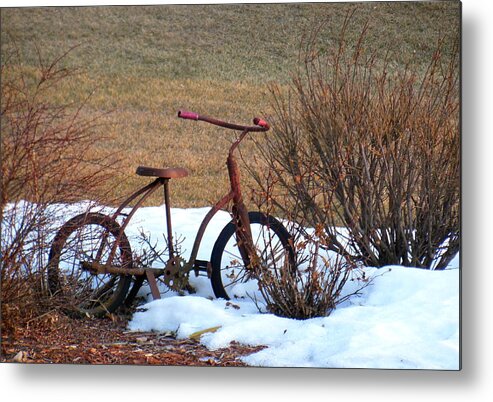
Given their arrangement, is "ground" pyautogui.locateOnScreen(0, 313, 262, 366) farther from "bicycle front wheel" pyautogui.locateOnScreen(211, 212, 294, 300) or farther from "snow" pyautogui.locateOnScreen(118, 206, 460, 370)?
"bicycle front wheel" pyautogui.locateOnScreen(211, 212, 294, 300)

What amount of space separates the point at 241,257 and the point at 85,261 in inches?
28.8

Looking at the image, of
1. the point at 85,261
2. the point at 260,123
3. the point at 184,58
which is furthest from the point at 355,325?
the point at 184,58

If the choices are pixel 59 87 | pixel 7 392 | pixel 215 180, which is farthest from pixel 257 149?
pixel 7 392

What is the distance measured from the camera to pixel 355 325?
4891 millimetres

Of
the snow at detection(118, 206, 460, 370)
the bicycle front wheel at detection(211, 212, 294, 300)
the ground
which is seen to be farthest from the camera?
the bicycle front wheel at detection(211, 212, 294, 300)

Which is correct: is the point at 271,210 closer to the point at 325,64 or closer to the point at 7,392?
the point at 325,64

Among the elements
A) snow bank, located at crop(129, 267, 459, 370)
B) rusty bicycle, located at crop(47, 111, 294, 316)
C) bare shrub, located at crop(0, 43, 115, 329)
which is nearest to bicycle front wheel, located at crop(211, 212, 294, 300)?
rusty bicycle, located at crop(47, 111, 294, 316)

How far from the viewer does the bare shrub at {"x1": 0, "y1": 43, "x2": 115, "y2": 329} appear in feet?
16.6

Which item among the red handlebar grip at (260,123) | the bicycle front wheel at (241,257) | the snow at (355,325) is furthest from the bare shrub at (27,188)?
the red handlebar grip at (260,123)

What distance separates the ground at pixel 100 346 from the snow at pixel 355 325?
0.05 m

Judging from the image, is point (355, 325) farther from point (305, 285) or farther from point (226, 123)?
point (226, 123)

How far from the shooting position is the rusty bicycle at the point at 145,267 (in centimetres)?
507

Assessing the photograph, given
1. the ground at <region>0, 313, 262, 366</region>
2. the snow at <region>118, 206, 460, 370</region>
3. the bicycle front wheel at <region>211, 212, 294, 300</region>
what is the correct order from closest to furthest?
1. the snow at <region>118, 206, 460, 370</region>
2. the ground at <region>0, 313, 262, 366</region>
3. the bicycle front wheel at <region>211, 212, 294, 300</region>

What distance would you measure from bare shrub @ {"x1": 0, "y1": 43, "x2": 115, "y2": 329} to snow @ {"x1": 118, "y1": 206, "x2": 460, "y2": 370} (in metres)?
0.43
